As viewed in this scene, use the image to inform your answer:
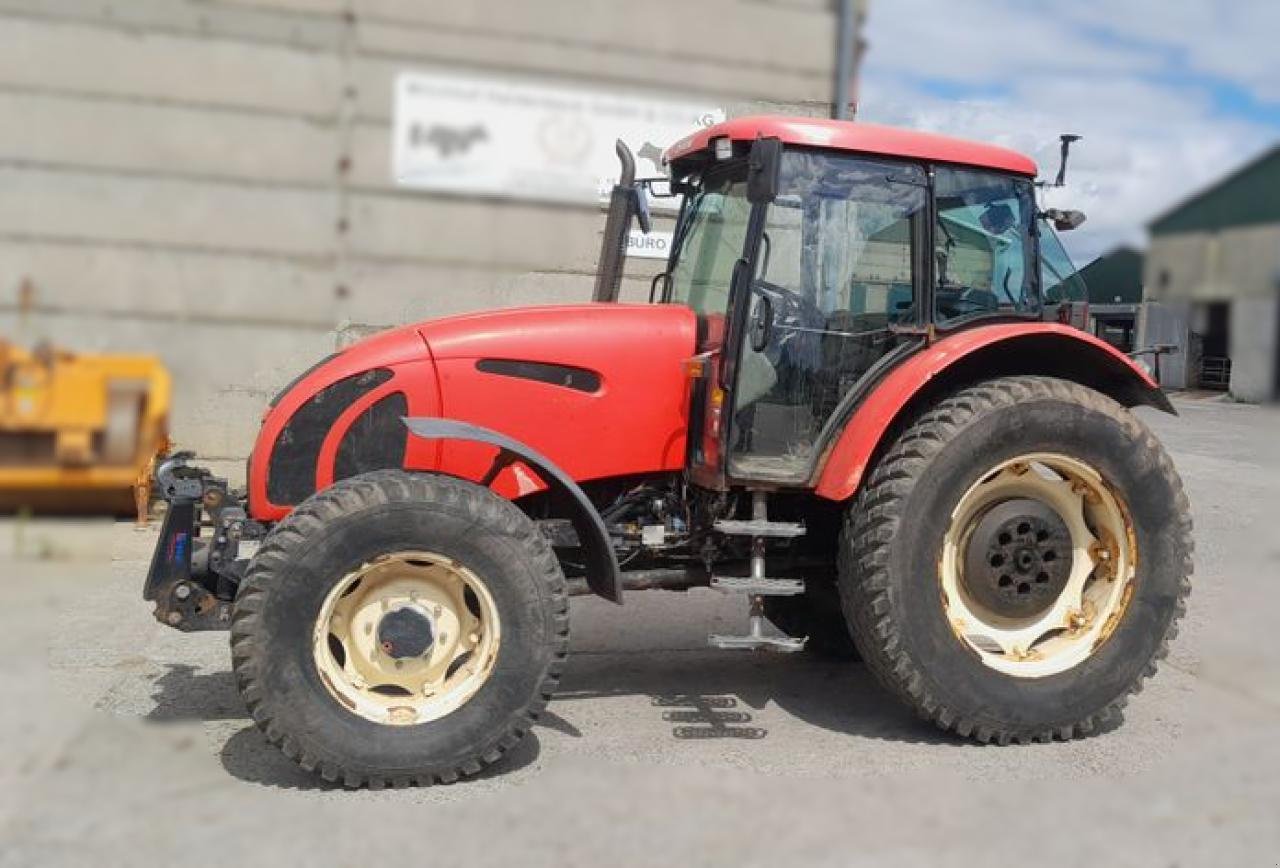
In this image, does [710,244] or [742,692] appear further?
[742,692]

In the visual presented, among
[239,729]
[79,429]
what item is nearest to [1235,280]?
[239,729]

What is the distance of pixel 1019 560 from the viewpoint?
4.10 m

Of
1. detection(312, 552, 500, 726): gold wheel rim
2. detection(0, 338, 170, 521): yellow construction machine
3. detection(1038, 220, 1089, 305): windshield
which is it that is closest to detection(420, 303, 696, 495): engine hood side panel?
detection(312, 552, 500, 726): gold wheel rim

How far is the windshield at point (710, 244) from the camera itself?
→ 13.8ft

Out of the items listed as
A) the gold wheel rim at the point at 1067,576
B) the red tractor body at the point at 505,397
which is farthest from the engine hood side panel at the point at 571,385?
the gold wheel rim at the point at 1067,576

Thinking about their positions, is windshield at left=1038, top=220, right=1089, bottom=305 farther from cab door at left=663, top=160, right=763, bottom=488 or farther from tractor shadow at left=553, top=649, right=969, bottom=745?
tractor shadow at left=553, top=649, right=969, bottom=745

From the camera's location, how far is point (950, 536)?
4086 millimetres

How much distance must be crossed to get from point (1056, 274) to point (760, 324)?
1.40 m

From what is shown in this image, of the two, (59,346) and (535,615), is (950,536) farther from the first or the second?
(59,346)

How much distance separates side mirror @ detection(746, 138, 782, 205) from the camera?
3686 mm

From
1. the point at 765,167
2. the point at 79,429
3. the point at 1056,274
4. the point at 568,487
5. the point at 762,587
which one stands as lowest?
the point at 762,587

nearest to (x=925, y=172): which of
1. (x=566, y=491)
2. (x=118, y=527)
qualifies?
(x=566, y=491)

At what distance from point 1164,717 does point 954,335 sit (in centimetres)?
182

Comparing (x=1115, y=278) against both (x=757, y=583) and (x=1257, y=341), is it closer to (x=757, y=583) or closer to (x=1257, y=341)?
(x=1257, y=341)
